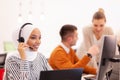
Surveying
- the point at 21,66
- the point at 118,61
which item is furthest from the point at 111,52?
the point at 21,66

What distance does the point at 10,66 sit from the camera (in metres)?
1.95

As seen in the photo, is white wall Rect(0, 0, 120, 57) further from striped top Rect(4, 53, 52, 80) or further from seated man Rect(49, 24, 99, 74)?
striped top Rect(4, 53, 52, 80)

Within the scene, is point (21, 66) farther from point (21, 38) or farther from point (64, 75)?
point (64, 75)

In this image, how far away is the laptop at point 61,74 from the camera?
5.59 ft

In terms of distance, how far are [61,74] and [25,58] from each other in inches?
14.7

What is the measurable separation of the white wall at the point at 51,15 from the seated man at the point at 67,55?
2.96 metres

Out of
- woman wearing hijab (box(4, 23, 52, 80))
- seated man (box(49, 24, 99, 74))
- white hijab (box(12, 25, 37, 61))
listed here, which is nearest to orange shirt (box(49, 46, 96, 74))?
seated man (box(49, 24, 99, 74))

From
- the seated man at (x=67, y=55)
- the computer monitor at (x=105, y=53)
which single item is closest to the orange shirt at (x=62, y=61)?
the seated man at (x=67, y=55)

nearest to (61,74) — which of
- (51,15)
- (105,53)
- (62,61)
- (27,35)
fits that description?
(105,53)

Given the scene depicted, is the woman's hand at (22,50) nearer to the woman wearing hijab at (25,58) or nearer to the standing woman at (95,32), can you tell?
the woman wearing hijab at (25,58)

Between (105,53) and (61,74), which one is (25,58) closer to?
(61,74)

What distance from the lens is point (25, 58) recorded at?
1986 millimetres

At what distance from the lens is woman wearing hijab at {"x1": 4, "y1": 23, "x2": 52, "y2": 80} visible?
6.38 feet

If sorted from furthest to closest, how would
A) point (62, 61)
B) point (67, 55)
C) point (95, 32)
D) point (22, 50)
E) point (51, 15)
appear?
point (51, 15) < point (95, 32) < point (67, 55) < point (62, 61) < point (22, 50)
